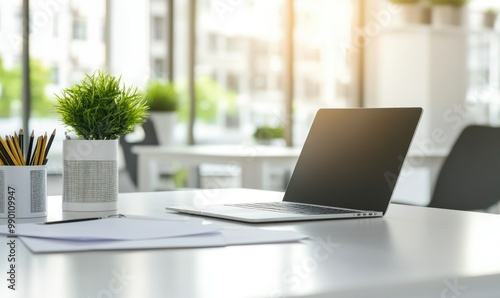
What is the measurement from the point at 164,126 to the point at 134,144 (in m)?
0.25

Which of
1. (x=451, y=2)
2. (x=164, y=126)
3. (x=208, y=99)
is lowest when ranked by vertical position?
(x=164, y=126)

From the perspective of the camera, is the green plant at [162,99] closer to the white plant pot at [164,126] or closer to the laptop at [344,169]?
the white plant pot at [164,126]

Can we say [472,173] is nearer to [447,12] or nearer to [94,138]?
[94,138]

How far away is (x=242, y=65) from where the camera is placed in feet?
21.9

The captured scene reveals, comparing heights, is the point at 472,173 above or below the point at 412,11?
below

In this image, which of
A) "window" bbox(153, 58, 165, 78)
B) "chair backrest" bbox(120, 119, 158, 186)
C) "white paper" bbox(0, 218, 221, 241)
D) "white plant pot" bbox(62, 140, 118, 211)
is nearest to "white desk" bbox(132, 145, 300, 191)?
"chair backrest" bbox(120, 119, 158, 186)

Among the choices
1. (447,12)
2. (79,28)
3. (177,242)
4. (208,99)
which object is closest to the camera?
(177,242)

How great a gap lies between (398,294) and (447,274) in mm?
75

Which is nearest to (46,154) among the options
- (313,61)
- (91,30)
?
(91,30)

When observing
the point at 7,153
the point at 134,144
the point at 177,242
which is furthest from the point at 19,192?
the point at 134,144

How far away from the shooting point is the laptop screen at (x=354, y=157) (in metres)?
1.33

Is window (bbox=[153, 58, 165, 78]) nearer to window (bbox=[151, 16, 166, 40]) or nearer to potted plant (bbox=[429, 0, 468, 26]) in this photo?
window (bbox=[151, 16, 166, 40])

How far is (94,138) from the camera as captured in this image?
53.3 inches

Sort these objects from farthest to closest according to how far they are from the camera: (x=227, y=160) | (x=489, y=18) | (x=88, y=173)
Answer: (x=489, y=18)
(x=227, y=160)
(x=88, y=173)
